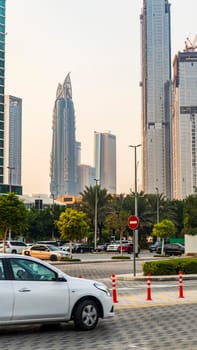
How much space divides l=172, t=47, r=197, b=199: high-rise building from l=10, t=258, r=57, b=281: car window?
139 metres

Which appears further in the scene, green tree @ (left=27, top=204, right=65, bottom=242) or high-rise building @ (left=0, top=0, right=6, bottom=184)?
high-rise building @ (left=0, top=0, right=6, bottom=184)

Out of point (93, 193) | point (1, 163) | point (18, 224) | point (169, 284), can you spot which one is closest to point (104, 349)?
point (169, 284)

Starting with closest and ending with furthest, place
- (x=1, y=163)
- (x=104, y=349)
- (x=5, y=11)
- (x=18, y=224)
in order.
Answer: (x=104, y=349)
(x=18, y=224)
(x=1, y=163)
(x=5, y=11)

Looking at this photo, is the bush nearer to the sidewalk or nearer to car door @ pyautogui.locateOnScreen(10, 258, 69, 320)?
the sidewalk

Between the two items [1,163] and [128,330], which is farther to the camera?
[1,163]

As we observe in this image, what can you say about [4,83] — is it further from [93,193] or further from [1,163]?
[93,193]

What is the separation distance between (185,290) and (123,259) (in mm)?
27617

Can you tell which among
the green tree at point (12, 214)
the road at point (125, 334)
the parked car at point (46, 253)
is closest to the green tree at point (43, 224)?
the parked car at point (46, 253)

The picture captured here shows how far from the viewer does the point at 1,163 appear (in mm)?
135000

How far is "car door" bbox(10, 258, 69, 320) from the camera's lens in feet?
32.4

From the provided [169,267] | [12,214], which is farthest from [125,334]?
[12,214]

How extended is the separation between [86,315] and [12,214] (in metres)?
30.2

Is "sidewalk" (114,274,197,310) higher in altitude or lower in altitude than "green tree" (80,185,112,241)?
lower

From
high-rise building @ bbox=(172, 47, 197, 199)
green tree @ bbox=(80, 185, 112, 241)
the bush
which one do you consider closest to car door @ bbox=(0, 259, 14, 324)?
the bush
